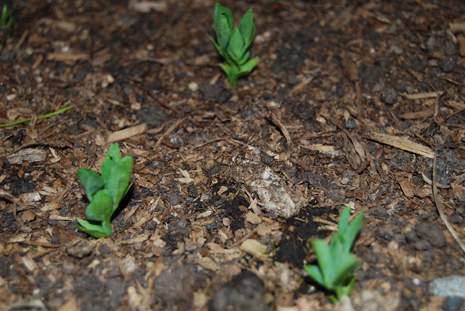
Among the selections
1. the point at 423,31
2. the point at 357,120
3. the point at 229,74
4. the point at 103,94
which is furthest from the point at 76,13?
the point at 423,31

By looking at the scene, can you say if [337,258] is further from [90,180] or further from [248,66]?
[248,66]

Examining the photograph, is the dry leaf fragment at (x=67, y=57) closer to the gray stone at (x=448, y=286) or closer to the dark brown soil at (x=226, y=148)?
the dark brown soil at (x=226, y=148)

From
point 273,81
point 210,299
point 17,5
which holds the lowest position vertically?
point 210,299

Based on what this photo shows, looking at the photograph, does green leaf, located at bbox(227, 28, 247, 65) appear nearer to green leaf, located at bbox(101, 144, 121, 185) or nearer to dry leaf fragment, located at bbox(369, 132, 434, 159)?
dry leaf fragment, located at bbox(369, 132, 434, 159)

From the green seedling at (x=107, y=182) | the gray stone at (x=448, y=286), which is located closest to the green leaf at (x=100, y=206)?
the green seedling at (x=107, y=182)

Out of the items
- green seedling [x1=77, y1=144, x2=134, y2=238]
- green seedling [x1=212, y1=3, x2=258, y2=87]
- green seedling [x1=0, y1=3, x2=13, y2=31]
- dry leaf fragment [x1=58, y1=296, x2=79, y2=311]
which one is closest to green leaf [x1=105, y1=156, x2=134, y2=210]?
green seedling [x1=77, y1=144, x2=134, y2=238]

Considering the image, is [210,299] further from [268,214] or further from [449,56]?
[449,56]

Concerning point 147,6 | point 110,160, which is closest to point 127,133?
point 110,160
